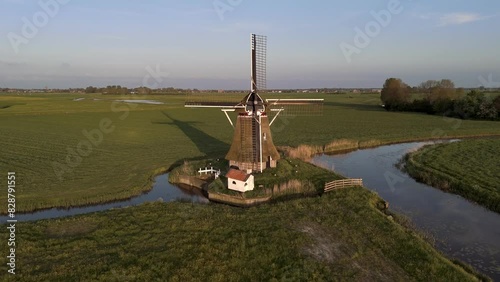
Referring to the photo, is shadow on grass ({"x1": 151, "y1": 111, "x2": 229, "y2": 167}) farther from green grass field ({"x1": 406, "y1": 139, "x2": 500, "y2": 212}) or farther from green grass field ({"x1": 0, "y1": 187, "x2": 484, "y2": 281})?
green grass field ({"x1": 406, "y1": 139, "x2": 500, "y2": 212})

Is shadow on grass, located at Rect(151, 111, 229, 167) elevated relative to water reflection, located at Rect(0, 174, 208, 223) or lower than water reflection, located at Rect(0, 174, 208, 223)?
elevated

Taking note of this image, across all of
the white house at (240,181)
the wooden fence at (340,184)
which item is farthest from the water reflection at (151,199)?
the wooden fence at (340,184)

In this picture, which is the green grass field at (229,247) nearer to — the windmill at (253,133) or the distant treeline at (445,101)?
the windmill at (253,133)

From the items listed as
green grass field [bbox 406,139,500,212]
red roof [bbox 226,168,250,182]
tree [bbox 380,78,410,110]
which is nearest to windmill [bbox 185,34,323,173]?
red roof [bbox 226,168,250,182]

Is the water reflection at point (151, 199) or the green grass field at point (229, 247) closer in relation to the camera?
the green grass field at point (229, 247)

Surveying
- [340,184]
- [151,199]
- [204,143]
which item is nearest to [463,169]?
[340,184]

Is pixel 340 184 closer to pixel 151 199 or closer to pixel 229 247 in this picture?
pixel 229 247
